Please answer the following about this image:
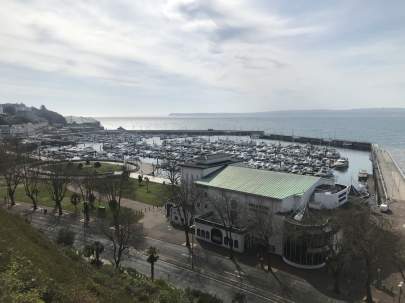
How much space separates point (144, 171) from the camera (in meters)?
112

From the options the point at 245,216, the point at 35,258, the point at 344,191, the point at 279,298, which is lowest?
the point at 279,298

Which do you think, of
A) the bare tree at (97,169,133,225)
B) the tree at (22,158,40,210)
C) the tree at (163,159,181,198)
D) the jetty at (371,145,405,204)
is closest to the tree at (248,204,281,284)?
the tree at (163,159,181,198)

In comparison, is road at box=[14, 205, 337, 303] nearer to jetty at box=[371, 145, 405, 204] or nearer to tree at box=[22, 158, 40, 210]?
tree at box=[22, 158, 40, 210]

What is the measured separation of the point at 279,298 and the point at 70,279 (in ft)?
79.8

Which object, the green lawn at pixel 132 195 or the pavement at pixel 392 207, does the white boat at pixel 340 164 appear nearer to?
the pavement at pixel 392 207

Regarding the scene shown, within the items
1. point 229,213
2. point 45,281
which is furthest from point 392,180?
point 45,281

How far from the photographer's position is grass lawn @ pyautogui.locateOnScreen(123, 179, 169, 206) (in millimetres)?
70812

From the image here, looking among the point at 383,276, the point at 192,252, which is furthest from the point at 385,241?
the point at 192,252

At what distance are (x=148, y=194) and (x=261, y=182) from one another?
1348 inches

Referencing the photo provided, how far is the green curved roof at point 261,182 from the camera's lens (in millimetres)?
48188

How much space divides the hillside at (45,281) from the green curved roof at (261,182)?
989 inches

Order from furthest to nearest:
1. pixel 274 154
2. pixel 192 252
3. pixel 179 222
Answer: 1. pixel 274 154
2. pixel 179 222
3. pixel 192 252

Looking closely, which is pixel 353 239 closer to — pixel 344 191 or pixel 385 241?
pixel 385 241

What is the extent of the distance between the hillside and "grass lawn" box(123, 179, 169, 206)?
4326 cm
